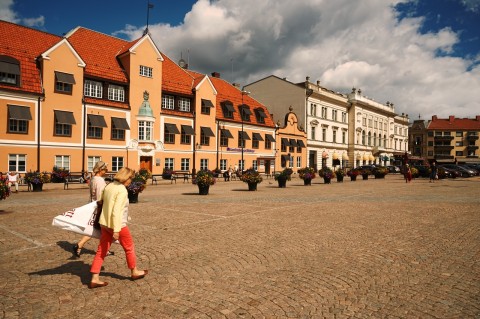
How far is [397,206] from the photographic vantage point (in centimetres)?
1401

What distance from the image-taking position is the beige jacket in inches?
195

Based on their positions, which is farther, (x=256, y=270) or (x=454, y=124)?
(x=454, y=124)

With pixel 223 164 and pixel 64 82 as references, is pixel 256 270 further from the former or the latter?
pixel 223 164

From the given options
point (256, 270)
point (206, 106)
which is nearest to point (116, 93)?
point (206, 106)

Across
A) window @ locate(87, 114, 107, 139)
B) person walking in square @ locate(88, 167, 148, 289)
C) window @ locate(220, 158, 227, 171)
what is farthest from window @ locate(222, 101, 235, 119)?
person walking in square @ locate(88, 167, 148, 289)

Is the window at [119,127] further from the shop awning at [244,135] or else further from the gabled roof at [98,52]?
the shop awning at [244,135]

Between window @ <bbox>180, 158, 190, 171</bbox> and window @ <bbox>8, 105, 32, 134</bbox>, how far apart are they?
1555 centimetres

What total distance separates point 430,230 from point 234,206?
7.45 meters

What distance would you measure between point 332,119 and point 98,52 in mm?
42806

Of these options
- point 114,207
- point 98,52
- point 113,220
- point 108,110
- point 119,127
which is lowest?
point 113,220

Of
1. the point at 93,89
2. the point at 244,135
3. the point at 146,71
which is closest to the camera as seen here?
the point at 93,89

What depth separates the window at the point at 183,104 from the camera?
38016 millimetres

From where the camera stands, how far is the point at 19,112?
25.8 meters

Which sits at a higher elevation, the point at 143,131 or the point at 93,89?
the point at 93,89
